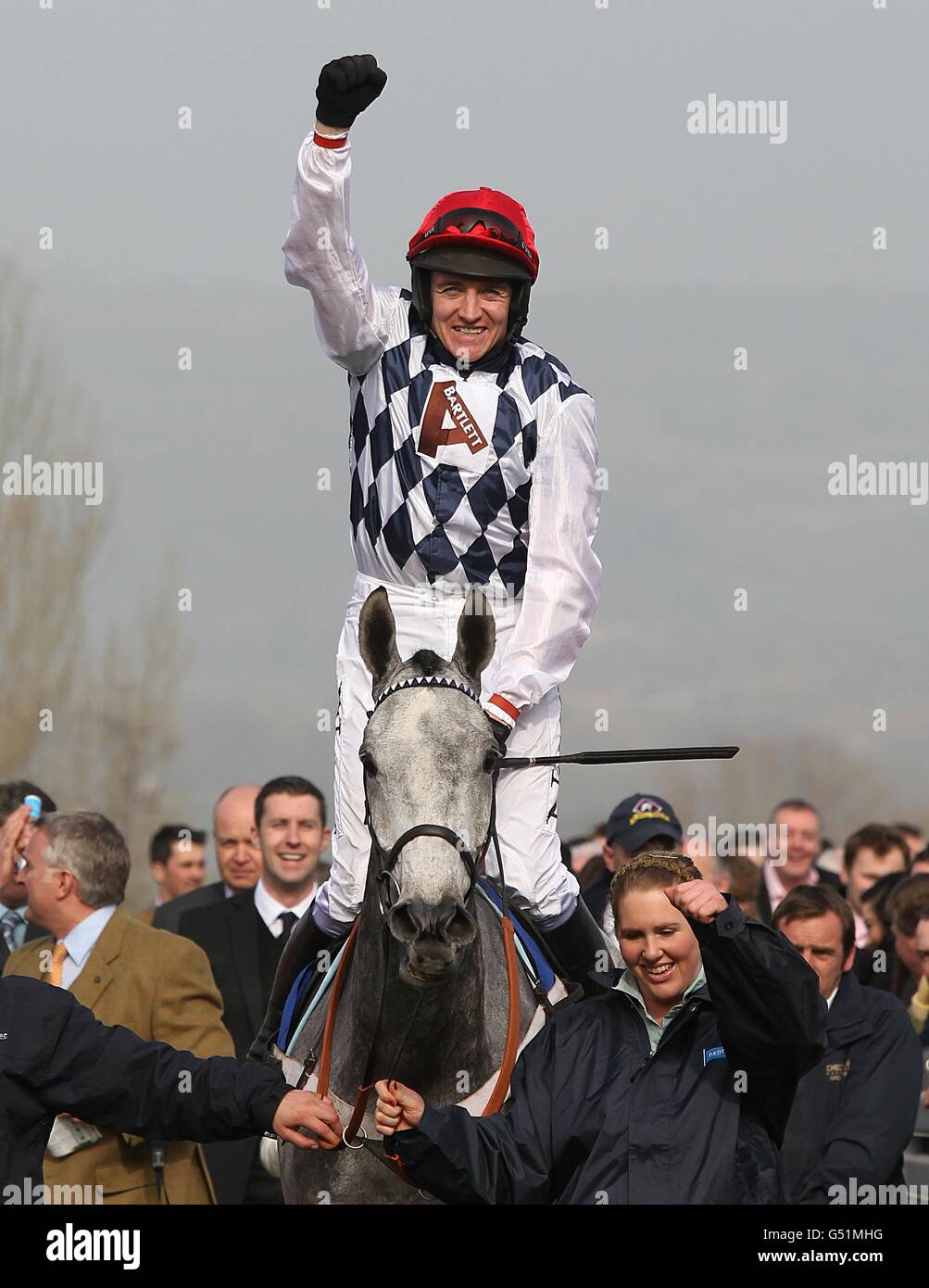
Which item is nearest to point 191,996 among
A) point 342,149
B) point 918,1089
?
point 918,1089

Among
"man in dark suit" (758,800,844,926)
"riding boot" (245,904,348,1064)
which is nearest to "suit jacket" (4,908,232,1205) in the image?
"riding boot" (245,904,348,1064)

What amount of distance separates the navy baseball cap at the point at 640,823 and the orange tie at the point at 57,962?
7.92 feet

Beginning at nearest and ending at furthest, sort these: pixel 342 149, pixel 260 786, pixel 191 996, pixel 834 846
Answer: pixel 342 149
pixel 191 996
pixel 260 786
pixel 834 846

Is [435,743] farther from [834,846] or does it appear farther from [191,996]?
[834,846]

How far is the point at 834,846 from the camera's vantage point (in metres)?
14.1

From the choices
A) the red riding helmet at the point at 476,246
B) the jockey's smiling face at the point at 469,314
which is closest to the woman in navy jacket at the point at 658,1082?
the jockey's smiling face at the point at 469,314

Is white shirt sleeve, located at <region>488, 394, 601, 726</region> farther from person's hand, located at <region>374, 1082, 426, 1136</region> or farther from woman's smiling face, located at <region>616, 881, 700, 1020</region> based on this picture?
person's hand, located at <region>374, 1082, 426, 1136</region>

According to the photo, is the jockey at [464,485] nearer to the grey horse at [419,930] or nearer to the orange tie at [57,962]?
the grey horse at [419,930]

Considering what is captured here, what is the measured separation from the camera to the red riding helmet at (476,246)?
521 cm

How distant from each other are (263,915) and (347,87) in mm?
3845

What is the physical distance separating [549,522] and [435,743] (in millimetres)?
933

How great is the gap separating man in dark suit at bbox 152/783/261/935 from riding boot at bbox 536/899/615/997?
2793mm
